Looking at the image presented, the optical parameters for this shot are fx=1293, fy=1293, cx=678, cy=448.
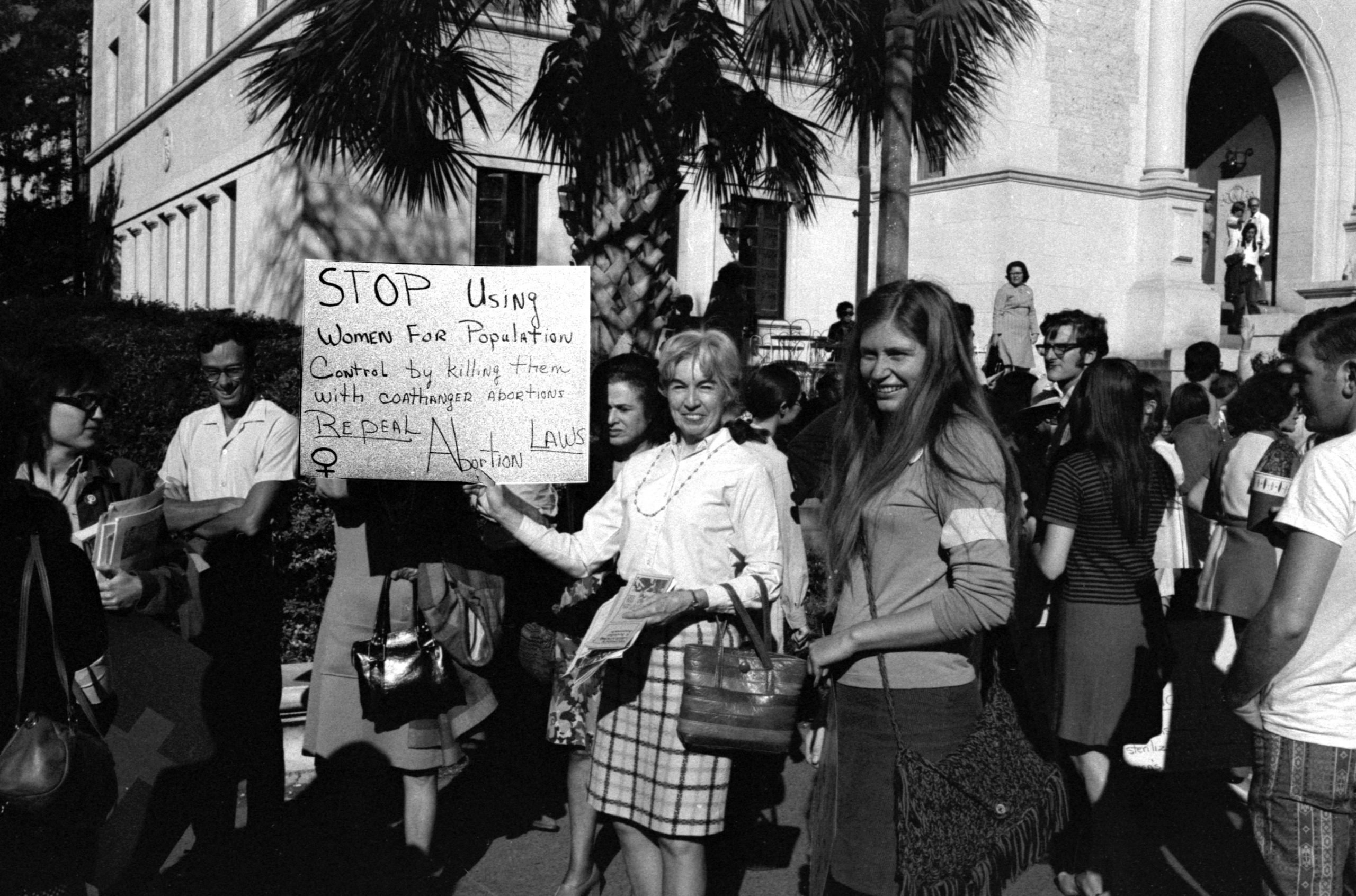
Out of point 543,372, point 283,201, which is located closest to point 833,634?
point 543,372

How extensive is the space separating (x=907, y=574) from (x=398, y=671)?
182 centimetres

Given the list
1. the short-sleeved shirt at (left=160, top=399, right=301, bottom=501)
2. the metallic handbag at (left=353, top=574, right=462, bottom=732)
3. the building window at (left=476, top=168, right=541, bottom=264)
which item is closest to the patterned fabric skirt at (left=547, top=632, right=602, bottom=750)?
the metallic handbag at (left=353, top=574, right=462, bottom=732)

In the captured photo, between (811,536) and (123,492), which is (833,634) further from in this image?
(811,536)

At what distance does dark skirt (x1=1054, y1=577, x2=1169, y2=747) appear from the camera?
15.1 ft

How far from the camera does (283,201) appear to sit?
18500 mm

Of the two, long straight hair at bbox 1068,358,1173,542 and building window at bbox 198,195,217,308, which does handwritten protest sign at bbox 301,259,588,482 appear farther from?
building window at bbox 198,195,217,308

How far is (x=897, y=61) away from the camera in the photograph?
26.8 ft

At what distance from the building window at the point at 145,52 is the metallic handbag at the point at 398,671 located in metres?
27.3

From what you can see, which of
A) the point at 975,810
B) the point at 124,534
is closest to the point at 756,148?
the point at 124,534

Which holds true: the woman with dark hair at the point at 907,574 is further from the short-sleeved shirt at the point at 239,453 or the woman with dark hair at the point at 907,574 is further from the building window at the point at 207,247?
the building window at the point at 207,247

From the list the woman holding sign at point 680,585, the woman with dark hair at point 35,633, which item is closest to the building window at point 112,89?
the woman holding sign at point 680,585

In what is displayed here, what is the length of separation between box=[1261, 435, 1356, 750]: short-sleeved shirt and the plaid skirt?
1418 millimetres

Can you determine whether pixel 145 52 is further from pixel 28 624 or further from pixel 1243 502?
pixel 28 624

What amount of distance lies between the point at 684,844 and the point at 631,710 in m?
0.39
